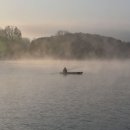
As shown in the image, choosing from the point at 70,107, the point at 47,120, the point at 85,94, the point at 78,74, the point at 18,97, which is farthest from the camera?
the point at 78,74

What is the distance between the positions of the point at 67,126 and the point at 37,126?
3.83 metres

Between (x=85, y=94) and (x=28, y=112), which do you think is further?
(x=85, y=94)

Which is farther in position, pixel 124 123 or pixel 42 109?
pixel 42 109

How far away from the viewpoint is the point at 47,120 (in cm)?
5341

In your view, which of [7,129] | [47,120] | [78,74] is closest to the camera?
[7,129]

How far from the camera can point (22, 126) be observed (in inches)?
1976

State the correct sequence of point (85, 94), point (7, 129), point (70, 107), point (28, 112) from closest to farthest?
→ point (7, 129) → point (28, 112) → point (70, 107) → point (85, 94)

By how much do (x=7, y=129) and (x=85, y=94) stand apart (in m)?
37.4

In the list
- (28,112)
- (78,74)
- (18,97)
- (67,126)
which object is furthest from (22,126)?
(78,74)

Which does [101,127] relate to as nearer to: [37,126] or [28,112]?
[37,126]

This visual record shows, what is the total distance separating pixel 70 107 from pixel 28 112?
26.3ft

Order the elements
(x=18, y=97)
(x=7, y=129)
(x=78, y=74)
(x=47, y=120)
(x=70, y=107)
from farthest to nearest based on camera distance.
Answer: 1. (x=78, y=74)
2. (x=18, y=97)
3. (x=70, y=107)
4. (x=47, y=120)
5. (x=7, y=129)

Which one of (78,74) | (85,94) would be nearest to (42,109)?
(85,94)

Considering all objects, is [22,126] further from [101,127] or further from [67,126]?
[101,127]
